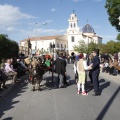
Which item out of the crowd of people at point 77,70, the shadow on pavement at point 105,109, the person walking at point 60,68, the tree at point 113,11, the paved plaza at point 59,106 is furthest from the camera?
the tree at point 113,11

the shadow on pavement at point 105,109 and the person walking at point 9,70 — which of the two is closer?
the shadow on pavement at point 105,109

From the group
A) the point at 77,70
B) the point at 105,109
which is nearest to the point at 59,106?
the point at 105,109

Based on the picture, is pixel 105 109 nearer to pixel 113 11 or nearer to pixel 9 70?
pixel 9 70

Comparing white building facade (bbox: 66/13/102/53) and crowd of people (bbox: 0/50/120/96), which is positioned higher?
white building facade (bbox: 66/13/102/53)

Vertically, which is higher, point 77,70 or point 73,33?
point 73,33

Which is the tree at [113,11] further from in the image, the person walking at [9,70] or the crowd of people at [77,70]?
the person walking at [9,70]

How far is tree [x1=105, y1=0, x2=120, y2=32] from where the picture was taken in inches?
1712

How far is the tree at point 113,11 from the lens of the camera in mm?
43475

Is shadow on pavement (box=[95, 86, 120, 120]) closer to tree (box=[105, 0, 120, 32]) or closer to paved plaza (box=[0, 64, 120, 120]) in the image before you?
paved plaza (box=[0, 64, 120, 120])

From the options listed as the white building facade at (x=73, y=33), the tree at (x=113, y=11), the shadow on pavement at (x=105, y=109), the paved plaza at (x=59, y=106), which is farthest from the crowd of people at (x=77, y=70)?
the white building facade at (x=73, y=33)

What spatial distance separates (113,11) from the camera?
43875 millimetres

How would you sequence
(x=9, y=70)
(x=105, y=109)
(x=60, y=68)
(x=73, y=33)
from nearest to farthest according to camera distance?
(x=105, y=109)
(x=60, y=68)
(x=9, y=70)
(x=73, y=33)

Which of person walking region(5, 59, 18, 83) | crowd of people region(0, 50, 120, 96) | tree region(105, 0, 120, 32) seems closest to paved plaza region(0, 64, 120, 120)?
crowd of people region(0, 50, 120, 96)

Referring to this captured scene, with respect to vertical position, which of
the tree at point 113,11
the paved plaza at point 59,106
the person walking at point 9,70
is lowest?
the paved plaza at point 59,106
